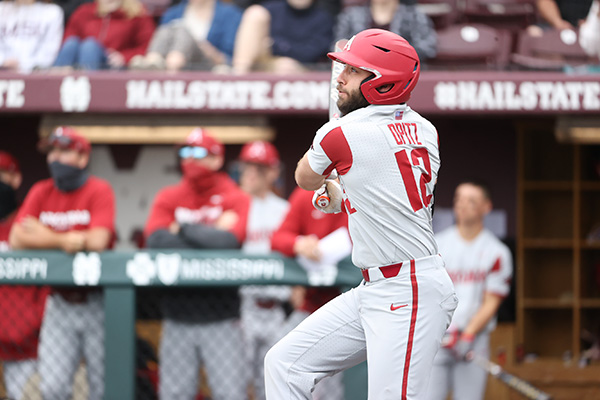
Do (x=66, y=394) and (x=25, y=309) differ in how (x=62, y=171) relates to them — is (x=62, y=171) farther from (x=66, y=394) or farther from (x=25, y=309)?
(x=66, y=394)

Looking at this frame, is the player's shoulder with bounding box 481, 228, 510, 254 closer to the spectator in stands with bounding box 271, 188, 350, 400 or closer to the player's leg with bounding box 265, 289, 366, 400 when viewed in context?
the spectator in stands with bounding box 271, 188, 350, 400

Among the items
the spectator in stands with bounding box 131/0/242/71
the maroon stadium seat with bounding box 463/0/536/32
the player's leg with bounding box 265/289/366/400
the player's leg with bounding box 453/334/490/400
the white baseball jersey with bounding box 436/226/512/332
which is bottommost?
the player's leg with bounding box 453/334/490/400

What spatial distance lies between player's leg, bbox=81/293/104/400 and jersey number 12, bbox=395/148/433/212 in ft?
6.59

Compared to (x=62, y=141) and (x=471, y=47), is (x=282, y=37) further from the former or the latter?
(x=62, y=141)

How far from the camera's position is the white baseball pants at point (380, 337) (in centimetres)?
297

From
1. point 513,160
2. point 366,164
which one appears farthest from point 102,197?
point 513,160

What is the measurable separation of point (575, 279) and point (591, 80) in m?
1.78

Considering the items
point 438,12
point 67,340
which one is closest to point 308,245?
point 67,340

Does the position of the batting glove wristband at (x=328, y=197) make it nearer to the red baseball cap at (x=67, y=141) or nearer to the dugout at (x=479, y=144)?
the red baseball cap at (x=67, y=141)

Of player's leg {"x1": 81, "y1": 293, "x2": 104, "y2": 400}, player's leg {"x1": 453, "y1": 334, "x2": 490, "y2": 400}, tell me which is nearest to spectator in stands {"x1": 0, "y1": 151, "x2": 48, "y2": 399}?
player's leg {"x1": 81, "y1": 293, "x2": 104, "y2": 400}

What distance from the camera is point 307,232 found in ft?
15.4

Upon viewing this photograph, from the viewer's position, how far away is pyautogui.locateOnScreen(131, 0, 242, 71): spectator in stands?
636cm

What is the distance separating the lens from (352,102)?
306cm

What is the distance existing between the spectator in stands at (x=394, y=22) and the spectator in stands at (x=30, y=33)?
7.23ft
